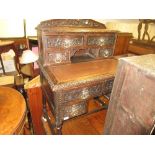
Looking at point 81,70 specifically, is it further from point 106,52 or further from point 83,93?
point 106,52

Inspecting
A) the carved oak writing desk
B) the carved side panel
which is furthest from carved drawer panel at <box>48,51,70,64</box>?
the carved side panel

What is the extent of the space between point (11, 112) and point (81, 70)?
2.73ft

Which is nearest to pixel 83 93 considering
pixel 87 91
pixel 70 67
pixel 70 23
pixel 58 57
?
pixel 87 91

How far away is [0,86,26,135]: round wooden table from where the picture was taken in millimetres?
1040

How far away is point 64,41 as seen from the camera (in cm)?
150

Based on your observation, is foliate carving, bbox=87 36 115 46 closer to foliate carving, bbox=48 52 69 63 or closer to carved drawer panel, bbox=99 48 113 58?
carved drawer panel, bbox=99 48 113 58

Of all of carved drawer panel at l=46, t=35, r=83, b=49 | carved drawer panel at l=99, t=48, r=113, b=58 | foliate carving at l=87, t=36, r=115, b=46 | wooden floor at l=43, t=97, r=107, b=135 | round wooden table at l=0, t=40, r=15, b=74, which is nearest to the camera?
carved drawer panel at l=46, t=35, r=83, b=49

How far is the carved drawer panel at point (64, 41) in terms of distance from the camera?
1430 mm

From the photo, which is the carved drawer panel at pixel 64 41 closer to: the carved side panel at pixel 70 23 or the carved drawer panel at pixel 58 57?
the carved drawer panel at pixel 58 57

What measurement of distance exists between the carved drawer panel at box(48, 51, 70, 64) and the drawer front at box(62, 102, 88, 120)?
0.55 m

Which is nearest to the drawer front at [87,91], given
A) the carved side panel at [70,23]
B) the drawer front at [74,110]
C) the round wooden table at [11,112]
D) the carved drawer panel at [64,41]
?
the drawer front at [74,110]

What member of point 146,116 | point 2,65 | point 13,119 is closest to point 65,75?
A: point 13,119
